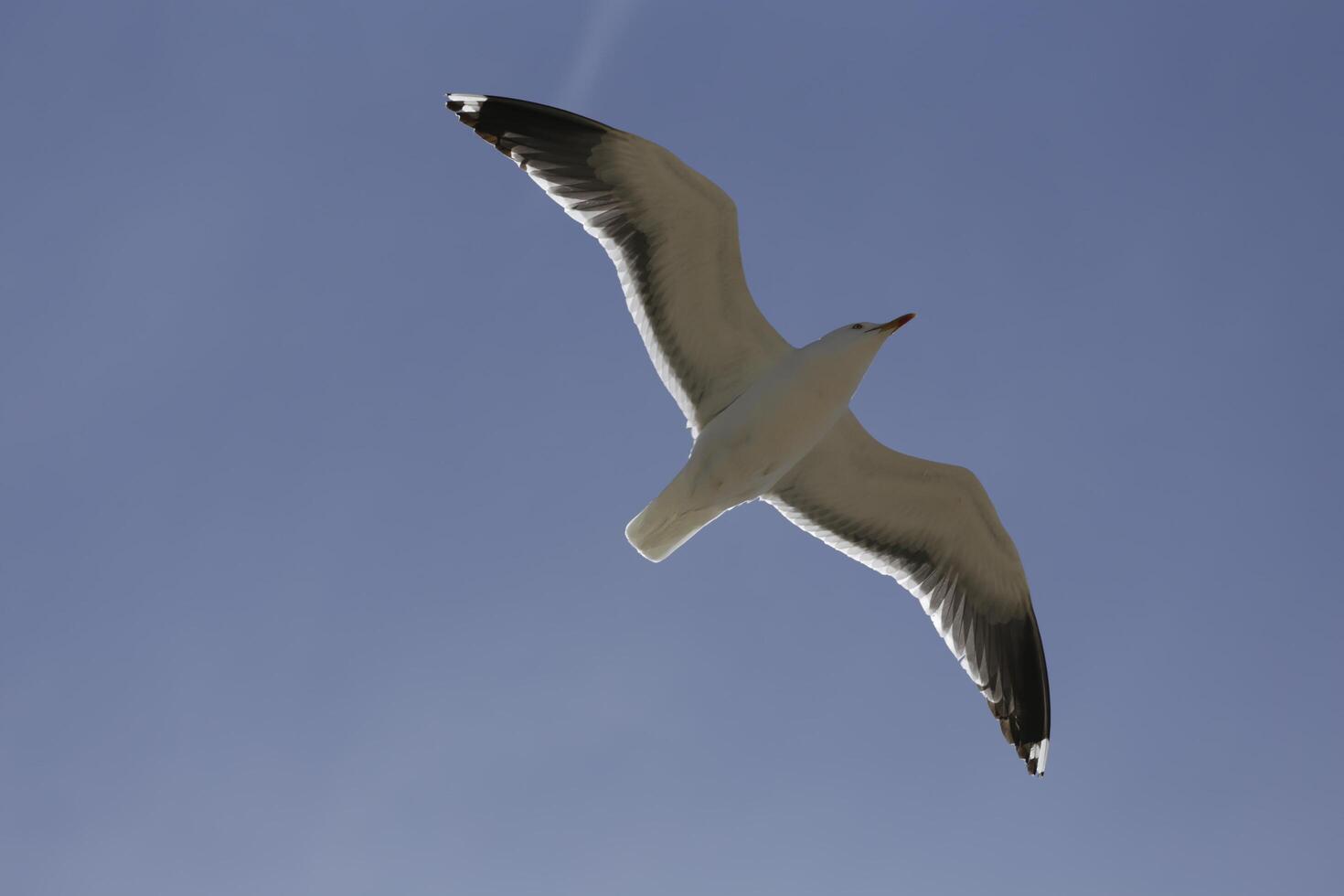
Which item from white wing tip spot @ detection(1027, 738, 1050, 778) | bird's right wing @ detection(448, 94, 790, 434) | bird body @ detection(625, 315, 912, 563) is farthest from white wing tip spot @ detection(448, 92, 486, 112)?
white wing tip spot @ detection(1027, 738, 1050, 778)

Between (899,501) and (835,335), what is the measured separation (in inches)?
58.1

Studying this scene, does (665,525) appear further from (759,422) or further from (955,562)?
(955,562)

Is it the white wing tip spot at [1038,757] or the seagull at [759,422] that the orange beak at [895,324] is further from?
the white wing tip spot at [1038,757]

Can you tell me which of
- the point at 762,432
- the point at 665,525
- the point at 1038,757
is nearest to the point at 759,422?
the point at 762,432

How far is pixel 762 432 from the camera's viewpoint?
782cm

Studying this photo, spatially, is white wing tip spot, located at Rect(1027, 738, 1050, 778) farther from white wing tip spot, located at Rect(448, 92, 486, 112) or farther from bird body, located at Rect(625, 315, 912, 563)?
white wing tip spot, located at Rect(448, 92, 486, 112)

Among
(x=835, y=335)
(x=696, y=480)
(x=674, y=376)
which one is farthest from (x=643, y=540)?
(x=835, y=335)

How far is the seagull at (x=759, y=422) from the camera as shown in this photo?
25.6ft

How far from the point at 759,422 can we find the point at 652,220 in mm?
1420

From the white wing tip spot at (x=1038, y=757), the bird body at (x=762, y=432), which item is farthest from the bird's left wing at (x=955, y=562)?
the bird body at (x=762, y=432)

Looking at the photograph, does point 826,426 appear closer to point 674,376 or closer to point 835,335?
point 835,335

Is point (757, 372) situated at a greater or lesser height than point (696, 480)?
greater

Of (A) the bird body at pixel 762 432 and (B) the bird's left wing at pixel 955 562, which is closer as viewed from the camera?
(A) the bird body at pixel 762 432

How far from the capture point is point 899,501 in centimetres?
889
